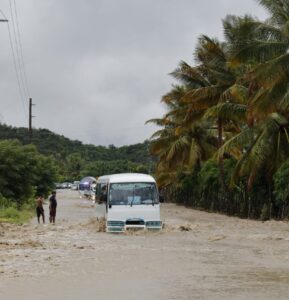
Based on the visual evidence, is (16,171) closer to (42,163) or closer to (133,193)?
(133,193)

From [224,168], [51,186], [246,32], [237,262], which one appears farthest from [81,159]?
[237,262]

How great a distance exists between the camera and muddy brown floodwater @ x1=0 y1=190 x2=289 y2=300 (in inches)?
432

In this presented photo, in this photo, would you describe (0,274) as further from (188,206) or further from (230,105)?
(188,206)

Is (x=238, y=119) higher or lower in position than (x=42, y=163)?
higher

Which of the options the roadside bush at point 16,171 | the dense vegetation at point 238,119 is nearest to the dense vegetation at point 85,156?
the dense vegetation at point 238,119

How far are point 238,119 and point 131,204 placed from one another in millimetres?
15265

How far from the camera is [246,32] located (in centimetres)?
2758

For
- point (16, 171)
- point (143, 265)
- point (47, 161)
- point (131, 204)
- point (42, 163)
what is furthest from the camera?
point (47, 161)

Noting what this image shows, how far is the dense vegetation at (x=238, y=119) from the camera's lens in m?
27.1

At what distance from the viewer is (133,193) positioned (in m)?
23.3

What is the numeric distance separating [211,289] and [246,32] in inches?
723

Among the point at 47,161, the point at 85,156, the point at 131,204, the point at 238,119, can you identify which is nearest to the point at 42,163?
the point at 47,161

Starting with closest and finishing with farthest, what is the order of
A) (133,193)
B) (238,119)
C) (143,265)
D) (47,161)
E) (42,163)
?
1. (143,265)
2. (133,193)
3. (238,119)
4. (42,163)
5. (47,161)

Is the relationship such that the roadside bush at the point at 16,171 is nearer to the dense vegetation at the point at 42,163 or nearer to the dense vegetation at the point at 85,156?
the dense vegetation at the point at 42,163
